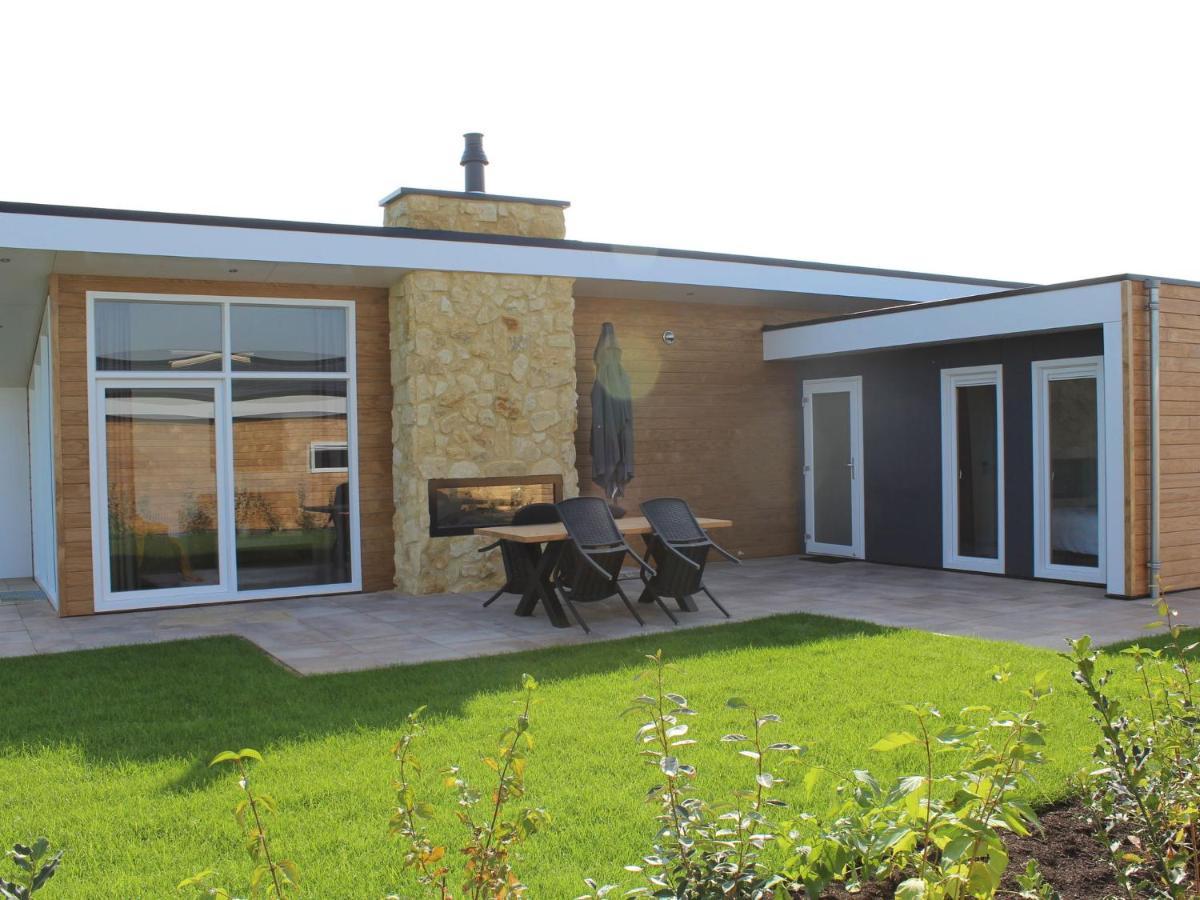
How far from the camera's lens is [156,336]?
920 cm

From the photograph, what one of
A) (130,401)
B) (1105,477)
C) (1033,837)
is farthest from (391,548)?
(1033,837)

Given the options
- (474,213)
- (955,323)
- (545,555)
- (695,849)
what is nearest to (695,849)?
(695,849)

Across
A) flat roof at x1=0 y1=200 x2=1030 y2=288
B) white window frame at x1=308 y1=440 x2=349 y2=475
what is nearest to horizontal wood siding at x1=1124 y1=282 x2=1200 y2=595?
flat roof at x1=0 y1=200 x2=1030 y2=288

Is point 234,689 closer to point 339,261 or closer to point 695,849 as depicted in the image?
point 339,261

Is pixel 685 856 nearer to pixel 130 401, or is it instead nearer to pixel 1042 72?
pixel 1042 72

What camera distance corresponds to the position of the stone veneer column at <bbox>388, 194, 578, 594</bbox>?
31.9 ft

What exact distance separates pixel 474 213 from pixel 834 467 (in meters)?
5.09

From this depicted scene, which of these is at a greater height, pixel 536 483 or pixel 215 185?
pixel 215 185

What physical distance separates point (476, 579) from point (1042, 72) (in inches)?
251

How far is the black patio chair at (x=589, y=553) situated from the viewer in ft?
25.8

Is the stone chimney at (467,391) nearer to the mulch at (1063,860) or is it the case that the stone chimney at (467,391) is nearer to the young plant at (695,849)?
the mulch at (1063,860)

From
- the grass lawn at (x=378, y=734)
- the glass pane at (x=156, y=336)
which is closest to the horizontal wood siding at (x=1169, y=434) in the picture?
the grass lawn at (x=378, y=734)

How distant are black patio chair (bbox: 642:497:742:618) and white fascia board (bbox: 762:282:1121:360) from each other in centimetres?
360

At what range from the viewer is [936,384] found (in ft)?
36.0
